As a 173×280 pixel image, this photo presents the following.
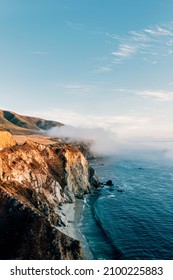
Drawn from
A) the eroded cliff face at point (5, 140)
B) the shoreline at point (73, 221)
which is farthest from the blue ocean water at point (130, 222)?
the eroded cliff face at point (5, 140)

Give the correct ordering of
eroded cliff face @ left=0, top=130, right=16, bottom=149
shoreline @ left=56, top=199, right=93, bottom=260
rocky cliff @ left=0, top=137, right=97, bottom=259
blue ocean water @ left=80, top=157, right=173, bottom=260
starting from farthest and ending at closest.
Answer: eroded cliff face @ left=0, top=130, right=16, bottom=149 → shoreline @ left=56, top=199, right=93, bottom=260 → blue ocean water @ left=80, top=157, right=173, bottom=260 → rocky cliff @ left=0, top=137, right=97, bottom=259

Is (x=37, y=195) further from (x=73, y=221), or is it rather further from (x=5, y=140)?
(x=5, y=140)

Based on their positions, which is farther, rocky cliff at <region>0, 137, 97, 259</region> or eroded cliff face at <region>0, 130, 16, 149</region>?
eroded cliff face at <region>0, 130, 16, 149</region>

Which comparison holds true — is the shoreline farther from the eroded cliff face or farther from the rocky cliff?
the eroded cliff face

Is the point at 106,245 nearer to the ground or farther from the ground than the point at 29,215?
nearer to the ground

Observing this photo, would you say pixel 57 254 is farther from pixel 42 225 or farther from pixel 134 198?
pixel 134 198

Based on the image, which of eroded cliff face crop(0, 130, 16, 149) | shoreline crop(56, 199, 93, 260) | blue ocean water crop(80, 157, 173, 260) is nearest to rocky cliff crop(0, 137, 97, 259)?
shoreline crop(56, 199, 93, 260)

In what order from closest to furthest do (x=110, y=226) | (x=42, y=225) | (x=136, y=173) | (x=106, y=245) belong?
(x=42, y=225)
(x=106, y=245)
(x=110, y=226)
(x=136, y=173)

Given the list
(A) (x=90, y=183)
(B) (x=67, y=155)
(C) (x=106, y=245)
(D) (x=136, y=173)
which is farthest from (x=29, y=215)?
(D) (x=136, y=173)
